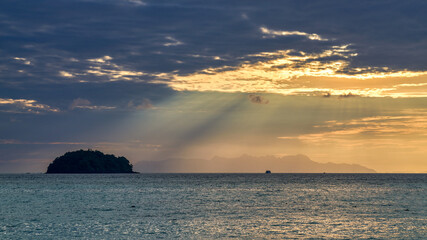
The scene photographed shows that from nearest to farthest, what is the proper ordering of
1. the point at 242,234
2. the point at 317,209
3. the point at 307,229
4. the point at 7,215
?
the point at 242,234, the point at 307,229, the point at 7,215, the point at 317,209

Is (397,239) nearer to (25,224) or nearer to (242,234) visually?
(242,234)

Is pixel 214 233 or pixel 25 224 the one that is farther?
pixel 25 224

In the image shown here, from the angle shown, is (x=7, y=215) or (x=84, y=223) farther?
(x=7, y=215)

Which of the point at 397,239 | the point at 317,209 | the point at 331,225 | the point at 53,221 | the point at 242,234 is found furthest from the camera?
the point at 317,209

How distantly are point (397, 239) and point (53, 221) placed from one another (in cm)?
4478

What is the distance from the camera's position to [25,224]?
202 feet

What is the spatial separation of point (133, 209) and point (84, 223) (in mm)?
20590

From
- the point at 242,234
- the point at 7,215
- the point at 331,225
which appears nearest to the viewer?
the point at 242,234

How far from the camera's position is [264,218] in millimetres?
67562

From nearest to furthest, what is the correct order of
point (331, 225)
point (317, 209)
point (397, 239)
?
point (397, 239) < point (331, 225) < point (317, 209)

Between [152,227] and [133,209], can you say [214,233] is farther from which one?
[133,209]

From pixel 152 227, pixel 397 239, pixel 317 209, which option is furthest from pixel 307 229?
pixel 317 209

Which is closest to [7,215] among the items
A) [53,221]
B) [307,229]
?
[53,221]

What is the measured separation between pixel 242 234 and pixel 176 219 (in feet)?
54.8
